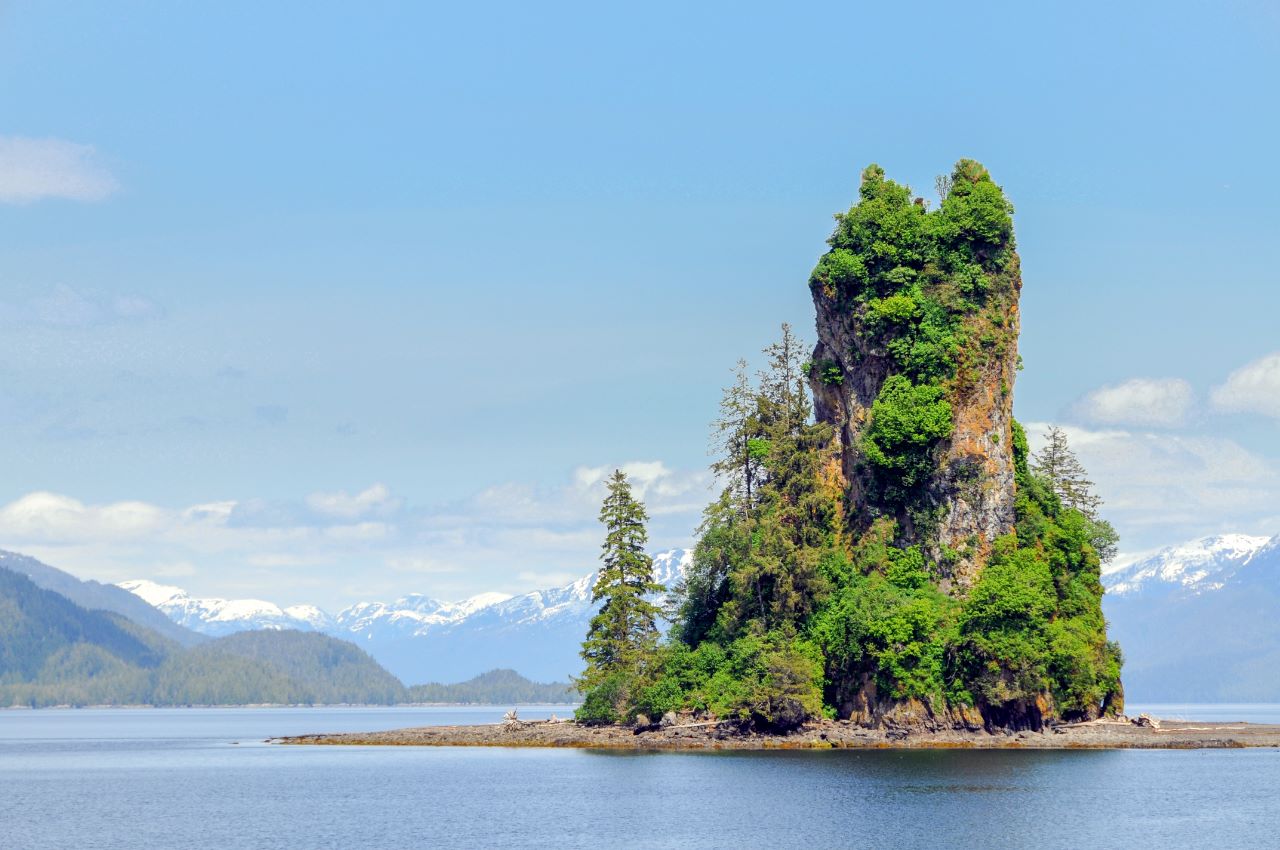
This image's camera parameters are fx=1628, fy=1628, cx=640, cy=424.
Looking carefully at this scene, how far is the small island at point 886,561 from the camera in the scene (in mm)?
124438

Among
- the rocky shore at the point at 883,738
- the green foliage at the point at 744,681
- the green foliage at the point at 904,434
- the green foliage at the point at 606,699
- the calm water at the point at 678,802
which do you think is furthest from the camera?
the green foliage at the point at 606,699

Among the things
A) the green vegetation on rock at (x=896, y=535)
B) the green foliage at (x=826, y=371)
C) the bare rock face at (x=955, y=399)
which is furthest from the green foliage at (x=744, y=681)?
the green foliage at (x=826, y=371)

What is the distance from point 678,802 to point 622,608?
45.4m

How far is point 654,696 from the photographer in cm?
13162

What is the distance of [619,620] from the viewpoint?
13650 centimetres

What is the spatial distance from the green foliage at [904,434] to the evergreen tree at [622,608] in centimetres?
2103

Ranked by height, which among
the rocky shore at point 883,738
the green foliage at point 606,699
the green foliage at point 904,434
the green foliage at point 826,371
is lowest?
the rocky shore at point 883,738

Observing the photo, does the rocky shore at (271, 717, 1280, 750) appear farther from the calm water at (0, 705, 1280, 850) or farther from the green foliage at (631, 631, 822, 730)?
the calm water at (0, 705, 1280, 850)

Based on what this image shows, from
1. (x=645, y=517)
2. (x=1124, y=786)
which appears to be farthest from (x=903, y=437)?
(x=1124, y=786)

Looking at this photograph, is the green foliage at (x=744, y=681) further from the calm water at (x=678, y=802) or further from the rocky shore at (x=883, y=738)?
the calm water at (x=678, y=802)

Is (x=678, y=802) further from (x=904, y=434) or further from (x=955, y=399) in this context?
(x=955, y=399)

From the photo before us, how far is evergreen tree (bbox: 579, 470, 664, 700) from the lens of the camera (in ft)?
446

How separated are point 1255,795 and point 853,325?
54.4 metres

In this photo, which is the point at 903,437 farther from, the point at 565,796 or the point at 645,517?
the point at 565,796
